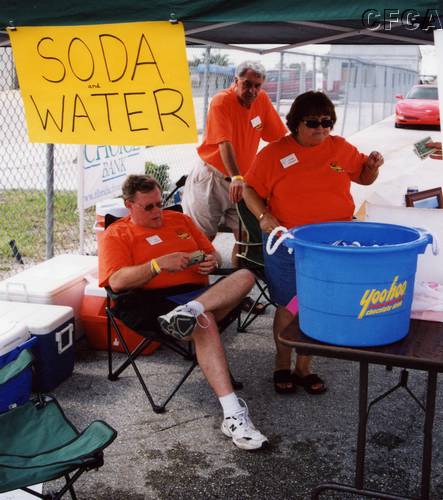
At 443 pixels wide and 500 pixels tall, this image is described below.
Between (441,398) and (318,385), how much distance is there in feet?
2.18

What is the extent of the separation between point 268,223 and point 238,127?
5.61ft

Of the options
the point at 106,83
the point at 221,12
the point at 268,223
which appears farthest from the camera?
the point at 268,223

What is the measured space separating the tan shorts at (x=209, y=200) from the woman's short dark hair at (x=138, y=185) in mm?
1589

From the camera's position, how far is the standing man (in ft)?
15.4

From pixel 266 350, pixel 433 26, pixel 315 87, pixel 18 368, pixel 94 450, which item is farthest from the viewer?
pixel 315 87

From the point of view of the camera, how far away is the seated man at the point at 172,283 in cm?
314

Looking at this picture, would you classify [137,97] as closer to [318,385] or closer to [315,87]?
[318,385]

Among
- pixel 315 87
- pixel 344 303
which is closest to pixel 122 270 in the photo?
pixel 344 303

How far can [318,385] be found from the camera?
11.8 feet

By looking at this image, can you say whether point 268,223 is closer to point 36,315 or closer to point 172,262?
point 172,262

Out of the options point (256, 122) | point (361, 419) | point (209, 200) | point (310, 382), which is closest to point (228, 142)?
point (256, 122)

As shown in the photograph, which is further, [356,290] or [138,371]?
[138,371]

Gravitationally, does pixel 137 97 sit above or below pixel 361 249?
above

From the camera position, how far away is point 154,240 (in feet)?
11.9
